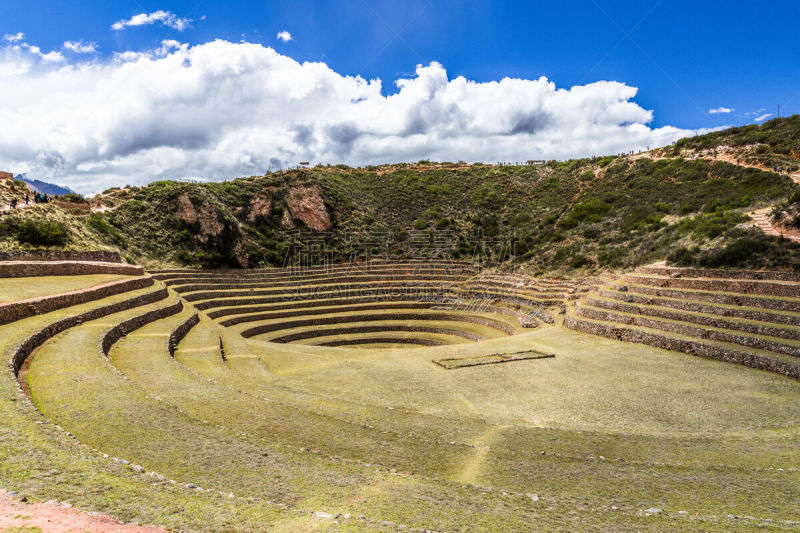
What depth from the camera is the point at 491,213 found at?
54688mm

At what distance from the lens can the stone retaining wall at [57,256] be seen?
23.5 meters

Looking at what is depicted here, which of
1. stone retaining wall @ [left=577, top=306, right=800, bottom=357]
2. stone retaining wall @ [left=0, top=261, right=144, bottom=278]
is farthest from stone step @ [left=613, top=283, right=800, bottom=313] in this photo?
stone retaining wall @ [left=0, top=261, right=144, bottom=278]

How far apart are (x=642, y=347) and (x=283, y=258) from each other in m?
32.9

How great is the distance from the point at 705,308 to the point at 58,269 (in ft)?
102

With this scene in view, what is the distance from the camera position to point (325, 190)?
53.7 m

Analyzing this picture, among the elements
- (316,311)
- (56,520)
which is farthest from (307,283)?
(56,520)

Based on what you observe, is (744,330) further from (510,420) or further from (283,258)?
(283,258)

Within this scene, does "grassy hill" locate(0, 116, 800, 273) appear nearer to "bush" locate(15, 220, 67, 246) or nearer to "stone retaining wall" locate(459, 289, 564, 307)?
"bush" locate(15, 220, 67, 246)

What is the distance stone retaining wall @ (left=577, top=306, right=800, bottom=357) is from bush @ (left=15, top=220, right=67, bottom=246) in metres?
31.1

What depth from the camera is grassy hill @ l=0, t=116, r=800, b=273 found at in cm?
3066

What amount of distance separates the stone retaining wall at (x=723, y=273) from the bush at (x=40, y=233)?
35.3 m

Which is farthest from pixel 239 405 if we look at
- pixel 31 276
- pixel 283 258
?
pixel 283 258

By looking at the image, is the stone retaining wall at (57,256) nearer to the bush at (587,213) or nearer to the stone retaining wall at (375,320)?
the stone retaining wall at (375,320)

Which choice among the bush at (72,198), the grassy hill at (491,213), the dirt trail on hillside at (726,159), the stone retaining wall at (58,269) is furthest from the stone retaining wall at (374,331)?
the dirt trail on hillside at (726,159)
